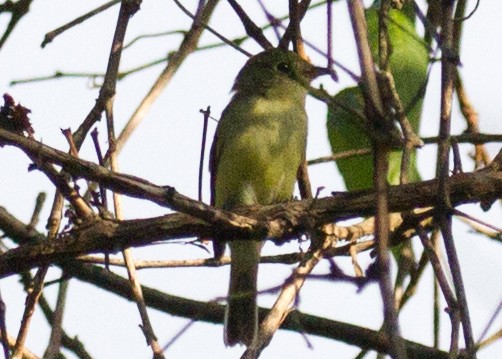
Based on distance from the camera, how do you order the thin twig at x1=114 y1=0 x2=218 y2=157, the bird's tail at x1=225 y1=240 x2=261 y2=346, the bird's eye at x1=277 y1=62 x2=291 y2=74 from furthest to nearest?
the bird's eye at x1=277 y1=62 x2=291 y2=74
the bird's tail at x1=225 y1=240 x2=261 y2=346
the thin twig at x1=114 y1=0 x2=218 y2=157

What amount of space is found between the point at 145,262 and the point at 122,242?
1.14 m

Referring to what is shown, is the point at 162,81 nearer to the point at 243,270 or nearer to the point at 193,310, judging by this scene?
the point at 193,310

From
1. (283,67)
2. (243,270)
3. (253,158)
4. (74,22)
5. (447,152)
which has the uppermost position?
(283,67)

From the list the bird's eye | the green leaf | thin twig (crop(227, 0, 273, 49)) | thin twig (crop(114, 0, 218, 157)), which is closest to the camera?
thin twig (crop(227, 0, 273, 49))

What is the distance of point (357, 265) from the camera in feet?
12.4

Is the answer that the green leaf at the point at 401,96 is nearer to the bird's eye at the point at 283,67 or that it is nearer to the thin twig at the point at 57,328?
the thin twig at the point at 57,328

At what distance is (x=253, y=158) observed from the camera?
5578 millimetres

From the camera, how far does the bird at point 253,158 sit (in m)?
5.55

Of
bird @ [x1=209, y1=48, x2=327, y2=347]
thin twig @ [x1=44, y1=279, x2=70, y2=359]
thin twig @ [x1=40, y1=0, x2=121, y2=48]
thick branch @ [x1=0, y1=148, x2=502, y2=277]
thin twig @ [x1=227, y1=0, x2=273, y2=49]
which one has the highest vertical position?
bird @ [x1=209, y1=48, x2=327, y2=347]

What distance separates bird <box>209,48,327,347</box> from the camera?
5.55 m

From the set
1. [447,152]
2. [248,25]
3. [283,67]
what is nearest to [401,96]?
[248,25]

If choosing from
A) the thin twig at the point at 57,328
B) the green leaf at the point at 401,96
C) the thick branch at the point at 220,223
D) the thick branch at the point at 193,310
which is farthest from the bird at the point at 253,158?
the thick branch at the point at 220,223

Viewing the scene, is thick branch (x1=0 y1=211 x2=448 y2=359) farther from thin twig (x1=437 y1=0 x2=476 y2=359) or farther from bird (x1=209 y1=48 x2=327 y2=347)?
thin twig (x1=437 y1=0 x2=476 y2=359)

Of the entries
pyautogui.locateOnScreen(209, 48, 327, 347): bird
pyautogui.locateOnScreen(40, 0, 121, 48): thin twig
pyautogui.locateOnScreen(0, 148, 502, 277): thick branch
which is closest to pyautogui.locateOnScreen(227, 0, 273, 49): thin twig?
pyautogui.locateOnScreen(0, 148, 502, 277): thick branch
